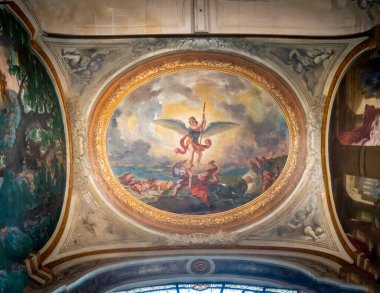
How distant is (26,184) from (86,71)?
3529mm

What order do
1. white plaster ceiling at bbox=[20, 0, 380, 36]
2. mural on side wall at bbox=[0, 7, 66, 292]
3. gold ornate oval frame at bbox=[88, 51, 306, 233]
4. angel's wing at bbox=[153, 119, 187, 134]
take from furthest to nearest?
angel's wing at bbox=[153, 119, 187, 134] → gold ornate oval frame at bbox=[88, 51, 306, 233] → white plaster ceiling at bbox=[20, 0, 380, 36] → mural on side wall at bbox=[0, 7, 66, 292]

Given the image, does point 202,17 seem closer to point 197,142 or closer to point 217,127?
point 217,127

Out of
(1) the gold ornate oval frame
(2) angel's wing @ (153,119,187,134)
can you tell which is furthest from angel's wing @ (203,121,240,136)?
(1) the gold ornate oval frame

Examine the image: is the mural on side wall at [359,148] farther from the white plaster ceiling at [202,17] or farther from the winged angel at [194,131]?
the winged angel at [194,131]

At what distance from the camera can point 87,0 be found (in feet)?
40.6

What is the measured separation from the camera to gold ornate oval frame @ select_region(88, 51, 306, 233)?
13.9m

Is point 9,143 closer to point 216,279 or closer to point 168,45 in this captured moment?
point 168,45

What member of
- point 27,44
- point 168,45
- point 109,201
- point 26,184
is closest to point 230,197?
point 109,201

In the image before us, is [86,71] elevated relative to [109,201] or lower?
elevated

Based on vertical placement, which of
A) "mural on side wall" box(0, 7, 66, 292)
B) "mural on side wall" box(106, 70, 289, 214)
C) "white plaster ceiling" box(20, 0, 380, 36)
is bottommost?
"mural on side wall" box(0, 7, 66, 292)

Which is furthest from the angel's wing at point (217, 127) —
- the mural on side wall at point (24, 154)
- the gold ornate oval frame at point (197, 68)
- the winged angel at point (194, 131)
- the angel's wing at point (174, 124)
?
the mural on side wall at point (24, 154)

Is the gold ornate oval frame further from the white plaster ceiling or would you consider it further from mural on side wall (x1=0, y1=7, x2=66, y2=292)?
mural on side wall (x1=0, y1=7, x2=66, y2=292)

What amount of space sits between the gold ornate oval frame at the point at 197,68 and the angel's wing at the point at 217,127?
4.81ft

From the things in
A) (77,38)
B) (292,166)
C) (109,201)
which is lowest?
(109,201)
